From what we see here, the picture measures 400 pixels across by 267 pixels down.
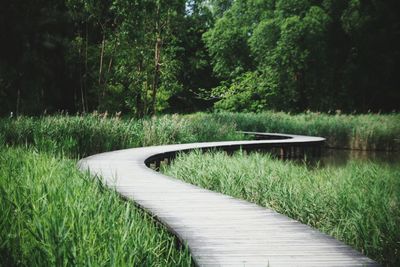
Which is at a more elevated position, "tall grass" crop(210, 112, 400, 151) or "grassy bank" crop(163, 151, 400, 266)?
"grassy bank" crop(163, 151, 400, 266)

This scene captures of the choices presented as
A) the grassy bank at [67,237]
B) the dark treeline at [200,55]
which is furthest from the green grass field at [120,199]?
the dark treeline at [200,55]

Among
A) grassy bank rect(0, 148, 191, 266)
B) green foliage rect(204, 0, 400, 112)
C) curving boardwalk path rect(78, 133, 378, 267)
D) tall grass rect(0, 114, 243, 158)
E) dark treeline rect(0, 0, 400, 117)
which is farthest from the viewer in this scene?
green foliage rect(204, 0, 400, 112)

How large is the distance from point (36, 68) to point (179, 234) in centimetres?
2207

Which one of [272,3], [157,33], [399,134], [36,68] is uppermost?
[272,3]

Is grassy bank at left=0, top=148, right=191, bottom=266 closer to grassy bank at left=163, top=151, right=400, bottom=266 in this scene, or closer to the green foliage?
grassy bank at left=163, top=151, right=400, bottom=266

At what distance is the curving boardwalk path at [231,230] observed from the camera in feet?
10.5

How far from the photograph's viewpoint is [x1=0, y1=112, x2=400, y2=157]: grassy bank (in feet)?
31.8

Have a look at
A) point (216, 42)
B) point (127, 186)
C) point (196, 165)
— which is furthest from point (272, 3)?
point (127, 186)

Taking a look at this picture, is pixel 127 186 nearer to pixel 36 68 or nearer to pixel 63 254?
pixel 63 254

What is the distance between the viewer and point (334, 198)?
5.71 metres

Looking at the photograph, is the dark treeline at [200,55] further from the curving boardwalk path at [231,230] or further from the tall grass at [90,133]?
the curving boardwalk path at [231,230]

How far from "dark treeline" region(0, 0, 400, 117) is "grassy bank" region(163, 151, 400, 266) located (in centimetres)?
1023

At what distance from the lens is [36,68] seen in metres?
23.9

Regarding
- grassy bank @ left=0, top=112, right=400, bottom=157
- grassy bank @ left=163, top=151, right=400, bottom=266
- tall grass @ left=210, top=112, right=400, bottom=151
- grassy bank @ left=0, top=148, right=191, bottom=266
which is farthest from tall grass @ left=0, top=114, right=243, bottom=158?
tall grass @ left=210, top=112, right=400, bottom=151
